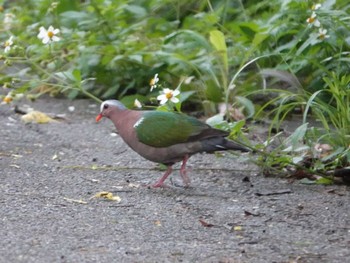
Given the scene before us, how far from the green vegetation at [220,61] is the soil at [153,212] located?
0.31 metres

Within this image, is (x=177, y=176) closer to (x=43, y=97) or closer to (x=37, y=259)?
(x=37, y=259)

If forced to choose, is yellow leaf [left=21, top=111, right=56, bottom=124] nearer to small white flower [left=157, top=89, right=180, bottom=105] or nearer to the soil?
the soil

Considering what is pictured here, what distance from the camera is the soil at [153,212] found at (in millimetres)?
3762

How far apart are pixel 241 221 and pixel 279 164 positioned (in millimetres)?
1051

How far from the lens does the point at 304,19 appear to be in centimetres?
646

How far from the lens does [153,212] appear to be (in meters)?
4.41

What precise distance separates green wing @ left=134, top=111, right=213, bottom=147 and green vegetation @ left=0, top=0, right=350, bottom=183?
0.24m

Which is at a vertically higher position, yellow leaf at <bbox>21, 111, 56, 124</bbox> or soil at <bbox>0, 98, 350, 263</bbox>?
soil at <bbox>0, 98, 350, 263</bbox>

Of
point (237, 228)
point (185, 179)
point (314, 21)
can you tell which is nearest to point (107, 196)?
point (185, 179)

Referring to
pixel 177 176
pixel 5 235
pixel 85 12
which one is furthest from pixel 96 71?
pixel 5 235

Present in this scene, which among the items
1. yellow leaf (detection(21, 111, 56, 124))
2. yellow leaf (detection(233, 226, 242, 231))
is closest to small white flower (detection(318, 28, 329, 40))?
yellow leaf (detection(233, 226, 242, 231))

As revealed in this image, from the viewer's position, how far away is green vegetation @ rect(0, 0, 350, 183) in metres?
5.17

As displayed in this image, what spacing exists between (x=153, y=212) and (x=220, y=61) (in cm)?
238

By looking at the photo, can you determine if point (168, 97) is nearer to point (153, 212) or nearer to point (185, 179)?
point (185, 179)
